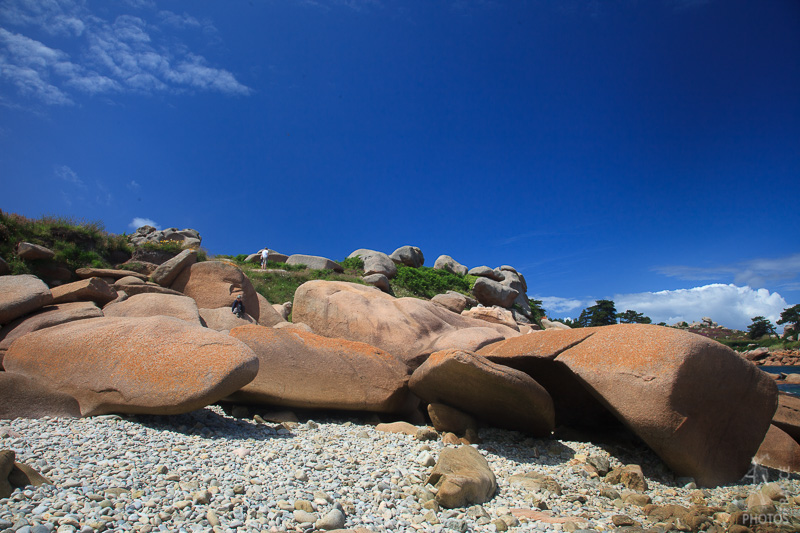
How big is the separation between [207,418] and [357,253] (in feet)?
86.9

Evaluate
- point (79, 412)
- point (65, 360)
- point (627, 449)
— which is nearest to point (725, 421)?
point (627, 449)

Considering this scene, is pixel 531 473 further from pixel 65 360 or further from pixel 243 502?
pixel 65 360

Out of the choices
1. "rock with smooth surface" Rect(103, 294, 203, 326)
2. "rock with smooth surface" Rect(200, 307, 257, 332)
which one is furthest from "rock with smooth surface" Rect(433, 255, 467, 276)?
"rock with smooth surface" Rect(103, 294, 203, 326)

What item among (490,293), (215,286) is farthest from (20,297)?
(490,293)

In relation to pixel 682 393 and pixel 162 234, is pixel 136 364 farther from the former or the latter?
pixel 162 234

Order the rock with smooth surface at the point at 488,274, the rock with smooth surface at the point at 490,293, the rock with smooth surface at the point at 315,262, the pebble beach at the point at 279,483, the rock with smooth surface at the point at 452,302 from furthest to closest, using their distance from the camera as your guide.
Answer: the rock with smooth surface at the point at 488,274
the rock with smooth surface at the point at 315,262
the rock with smooth surface at the point at 490,293
the rock with smooth surface at the point at 452,302
the pebble beach at the point at 279,483

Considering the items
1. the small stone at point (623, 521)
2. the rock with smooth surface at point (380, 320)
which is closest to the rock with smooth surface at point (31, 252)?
the rock with smooth surface at point (380, 320)

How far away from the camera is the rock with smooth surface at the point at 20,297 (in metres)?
9.12

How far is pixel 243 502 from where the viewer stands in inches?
160

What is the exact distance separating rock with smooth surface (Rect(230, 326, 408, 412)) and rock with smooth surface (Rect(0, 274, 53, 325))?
5057mm

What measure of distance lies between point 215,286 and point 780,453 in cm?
1502

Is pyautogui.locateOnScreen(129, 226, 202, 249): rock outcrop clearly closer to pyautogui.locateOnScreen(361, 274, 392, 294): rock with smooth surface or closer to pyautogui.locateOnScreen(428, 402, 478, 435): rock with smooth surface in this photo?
pyautogui.locateOnScreen(361, 274, 392, 294): rock with smooth surface

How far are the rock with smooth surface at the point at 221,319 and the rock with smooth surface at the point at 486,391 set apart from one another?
6670 mm

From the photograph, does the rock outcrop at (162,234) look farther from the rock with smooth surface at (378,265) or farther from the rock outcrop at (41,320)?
the rock outcrop at (41,320)
